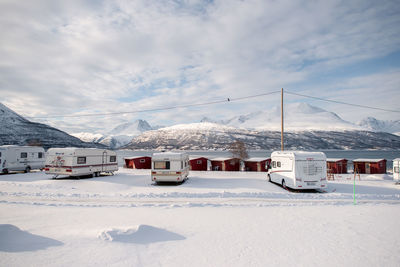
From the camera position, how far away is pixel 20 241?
635 centimetres

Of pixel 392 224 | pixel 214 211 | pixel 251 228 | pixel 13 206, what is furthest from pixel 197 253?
pixel 13 206

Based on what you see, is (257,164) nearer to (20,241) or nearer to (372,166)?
(372,166)

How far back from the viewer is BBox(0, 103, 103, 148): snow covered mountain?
14725cm

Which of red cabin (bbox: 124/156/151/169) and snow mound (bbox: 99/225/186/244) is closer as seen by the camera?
snow mound (bbox: 99/225/186/244)

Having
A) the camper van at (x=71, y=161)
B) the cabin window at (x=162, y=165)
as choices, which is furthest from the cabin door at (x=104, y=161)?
the cabin window at (x=162, y=165)

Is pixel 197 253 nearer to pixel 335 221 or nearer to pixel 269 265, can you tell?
pixel 269 265

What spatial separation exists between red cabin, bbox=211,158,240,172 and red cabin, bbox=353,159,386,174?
16.6 metres

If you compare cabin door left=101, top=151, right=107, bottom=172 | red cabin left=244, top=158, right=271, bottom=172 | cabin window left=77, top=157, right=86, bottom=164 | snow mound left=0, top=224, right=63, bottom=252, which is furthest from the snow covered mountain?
snow mound left=0, top=224, right=63, bottom=252

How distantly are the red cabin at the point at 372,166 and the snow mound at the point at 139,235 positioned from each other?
33.1m

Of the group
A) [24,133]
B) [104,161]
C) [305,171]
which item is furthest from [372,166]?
[24,133]

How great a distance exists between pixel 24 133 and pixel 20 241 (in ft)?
646

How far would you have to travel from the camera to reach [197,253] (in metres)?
6.00

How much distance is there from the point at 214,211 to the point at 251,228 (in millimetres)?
2747

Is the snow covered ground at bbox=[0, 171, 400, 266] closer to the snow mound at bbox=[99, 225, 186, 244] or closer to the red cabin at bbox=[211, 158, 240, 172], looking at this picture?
the snow mound at bbox=[99, 225, 186, 244]
